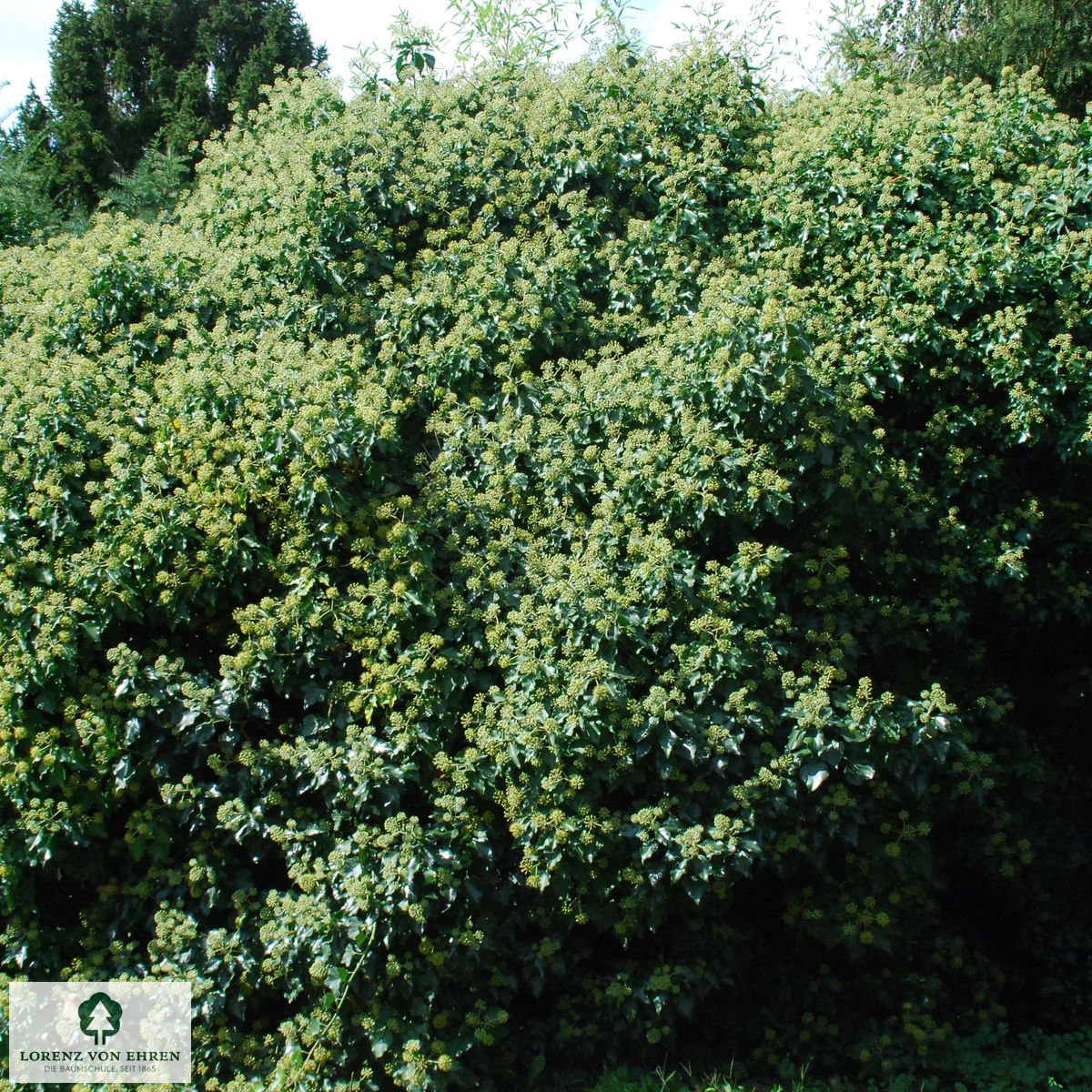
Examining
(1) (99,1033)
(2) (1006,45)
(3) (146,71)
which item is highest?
(3) (146,71)

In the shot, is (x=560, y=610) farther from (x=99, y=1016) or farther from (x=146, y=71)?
(x=146, y=71)

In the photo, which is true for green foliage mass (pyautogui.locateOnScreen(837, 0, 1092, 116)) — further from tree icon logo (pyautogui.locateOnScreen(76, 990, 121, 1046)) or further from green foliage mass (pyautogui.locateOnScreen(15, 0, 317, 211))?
tree icon logo (pyautogui.locateOnScreen(76, 990, 121, 1046))

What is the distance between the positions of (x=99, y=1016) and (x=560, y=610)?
274 cm

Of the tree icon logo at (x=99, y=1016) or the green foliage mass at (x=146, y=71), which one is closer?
the tree icon logo at (x=99, y=1016)

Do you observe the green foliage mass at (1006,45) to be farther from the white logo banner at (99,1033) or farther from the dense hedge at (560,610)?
the white logo banner at (99,1033)

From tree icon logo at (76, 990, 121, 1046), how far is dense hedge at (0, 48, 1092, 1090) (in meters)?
0.15

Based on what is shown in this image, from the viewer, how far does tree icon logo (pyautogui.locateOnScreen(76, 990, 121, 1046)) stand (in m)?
4.23

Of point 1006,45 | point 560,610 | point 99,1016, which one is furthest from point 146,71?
point 99,1016

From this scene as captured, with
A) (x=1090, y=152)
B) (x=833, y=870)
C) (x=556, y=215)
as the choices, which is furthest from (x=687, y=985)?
(x=1090, y=152)

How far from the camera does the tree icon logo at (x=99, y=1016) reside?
4227 mm

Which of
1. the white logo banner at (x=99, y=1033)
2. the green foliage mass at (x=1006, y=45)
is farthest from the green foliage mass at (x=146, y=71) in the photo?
the white logo banner at (x=99, y=1033)

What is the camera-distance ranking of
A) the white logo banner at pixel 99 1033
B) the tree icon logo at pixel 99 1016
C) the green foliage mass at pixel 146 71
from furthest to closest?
the green foliage mass at pixel 146 71
the tree icon logo at pixel 99 1016
the white logo banner at pixel 99 1033

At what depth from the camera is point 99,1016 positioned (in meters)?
4.25

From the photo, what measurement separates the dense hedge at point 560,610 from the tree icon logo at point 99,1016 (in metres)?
0.15
